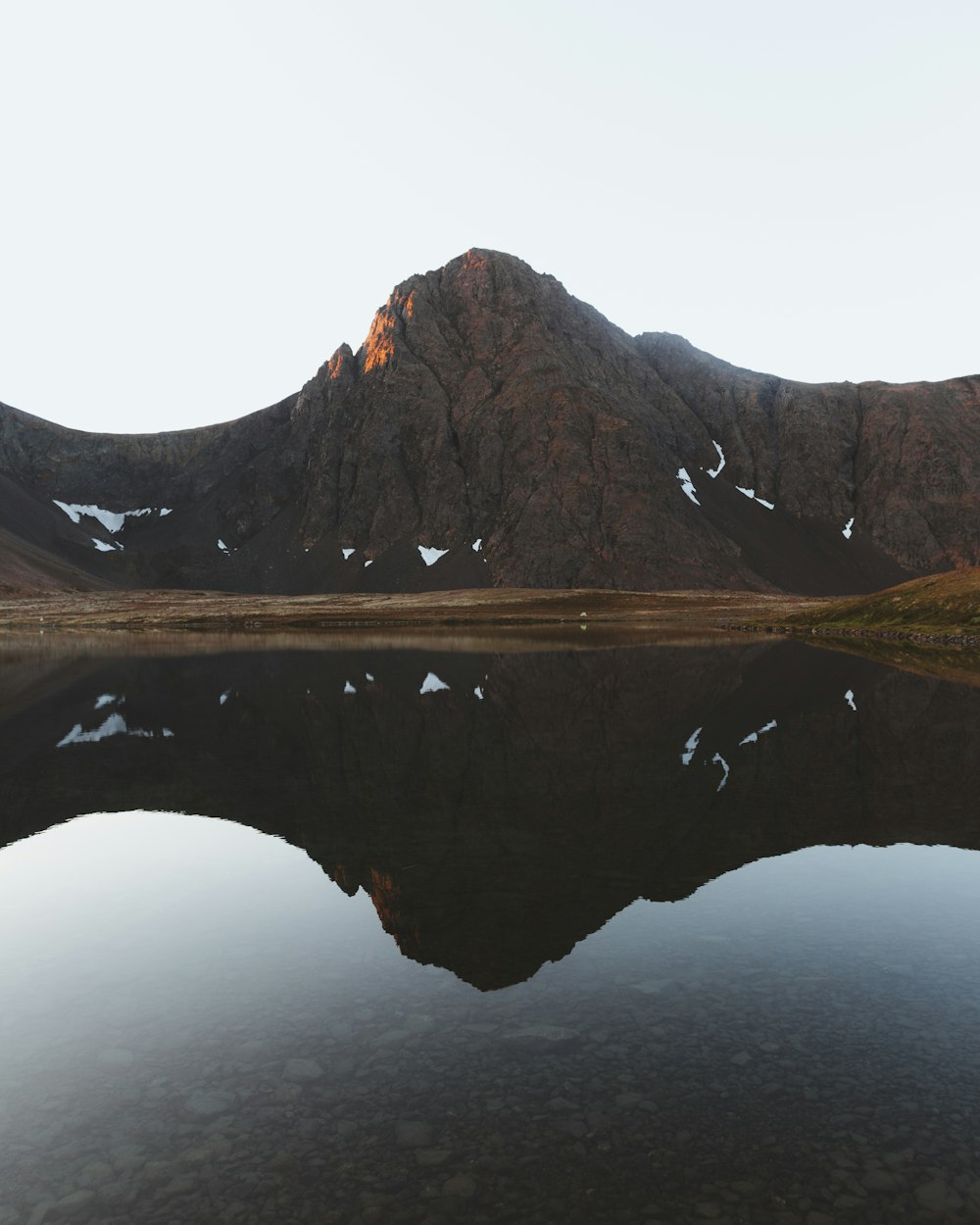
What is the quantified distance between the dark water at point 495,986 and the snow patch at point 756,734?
135cm

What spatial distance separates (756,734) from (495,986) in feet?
68.5

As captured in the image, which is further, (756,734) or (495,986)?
(756,734)

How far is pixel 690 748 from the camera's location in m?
27.8

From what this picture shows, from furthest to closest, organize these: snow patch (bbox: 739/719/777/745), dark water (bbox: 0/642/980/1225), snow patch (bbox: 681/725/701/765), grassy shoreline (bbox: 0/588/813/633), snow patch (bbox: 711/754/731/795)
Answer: grassy shoreline (bbox: 0/588/813/633), snow patch (bbox: 739/719/777/745), snow patch (bbox: 681/725/701/765), snow patch (bbox: 711/754/731/795), dark water (bbox: 0/642/980/1225)

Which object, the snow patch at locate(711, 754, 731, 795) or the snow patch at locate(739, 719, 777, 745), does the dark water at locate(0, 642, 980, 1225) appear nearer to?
the snow patch at locate(711, 754, 731, 795)

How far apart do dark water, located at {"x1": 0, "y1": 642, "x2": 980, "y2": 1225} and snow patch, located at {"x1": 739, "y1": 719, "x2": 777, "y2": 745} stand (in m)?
1.35

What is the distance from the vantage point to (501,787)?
2261 centimetres

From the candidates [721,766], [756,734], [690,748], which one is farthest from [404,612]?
[721,766]

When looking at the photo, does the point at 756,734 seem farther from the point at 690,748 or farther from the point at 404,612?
the point at 404,612

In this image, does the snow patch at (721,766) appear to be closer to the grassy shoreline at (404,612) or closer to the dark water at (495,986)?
the dark water at (495,986)

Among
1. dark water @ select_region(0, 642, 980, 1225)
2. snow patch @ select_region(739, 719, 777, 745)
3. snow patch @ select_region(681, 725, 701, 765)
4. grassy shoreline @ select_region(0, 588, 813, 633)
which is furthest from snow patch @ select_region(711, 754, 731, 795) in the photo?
grassy shoreline @ select_region(0, 588, 813, 633)

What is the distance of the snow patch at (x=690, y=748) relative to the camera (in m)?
25.9

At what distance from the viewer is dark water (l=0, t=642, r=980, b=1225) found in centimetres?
753

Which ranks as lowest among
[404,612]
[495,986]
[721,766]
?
[495,986]
